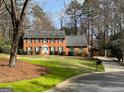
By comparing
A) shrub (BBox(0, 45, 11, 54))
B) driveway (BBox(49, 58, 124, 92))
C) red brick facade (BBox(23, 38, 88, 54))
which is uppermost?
red brick facade (BBox(23, 38, 88, 54))

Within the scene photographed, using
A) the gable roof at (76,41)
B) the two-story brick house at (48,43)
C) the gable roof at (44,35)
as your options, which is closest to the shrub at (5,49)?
the two-story brick house at (48,43)

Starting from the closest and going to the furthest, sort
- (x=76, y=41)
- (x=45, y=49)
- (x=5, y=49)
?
(x=5, y=49)
(x=45, y=49)
(x=76, y=41)

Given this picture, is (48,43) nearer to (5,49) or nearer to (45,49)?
(45,49)

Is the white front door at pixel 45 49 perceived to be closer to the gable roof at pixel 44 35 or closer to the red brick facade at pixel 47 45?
the red brick facade at pixel 47 45

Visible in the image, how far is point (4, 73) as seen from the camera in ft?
87.5

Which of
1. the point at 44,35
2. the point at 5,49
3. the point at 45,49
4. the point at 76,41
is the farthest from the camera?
the point at 76,41

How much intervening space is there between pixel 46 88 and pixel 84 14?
94334 mm

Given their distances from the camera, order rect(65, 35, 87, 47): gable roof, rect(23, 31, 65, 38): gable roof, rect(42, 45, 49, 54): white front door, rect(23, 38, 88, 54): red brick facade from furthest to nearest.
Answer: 1. rect(65, 35, 87, 47): gable roof
2. rect(23, 31, 65, 38): gable roof
3. rect(23, 38, 88, 54): red brick facade
4. rect(42, 45, 49, 54): white front door

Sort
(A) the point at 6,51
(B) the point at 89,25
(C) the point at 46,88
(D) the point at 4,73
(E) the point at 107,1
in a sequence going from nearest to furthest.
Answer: (C) the point at 46,88, (D) the point at 4,73, (A) the point at 6,51, (E) the point at 107,1, (B) the point at 89,25

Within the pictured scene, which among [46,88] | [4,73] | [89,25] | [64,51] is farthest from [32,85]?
[89,25]

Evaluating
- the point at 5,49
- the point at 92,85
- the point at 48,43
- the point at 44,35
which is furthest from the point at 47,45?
the point at 92,85

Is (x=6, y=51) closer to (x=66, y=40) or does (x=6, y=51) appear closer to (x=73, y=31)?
(x=66, y=40)

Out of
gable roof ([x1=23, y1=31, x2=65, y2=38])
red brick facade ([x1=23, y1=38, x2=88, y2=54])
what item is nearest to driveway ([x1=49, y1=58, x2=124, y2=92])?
red brick facade ([x1=23, y1=38, x2=88, y2=54])

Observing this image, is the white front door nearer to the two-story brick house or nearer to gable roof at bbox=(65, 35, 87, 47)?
the two-story brick house
